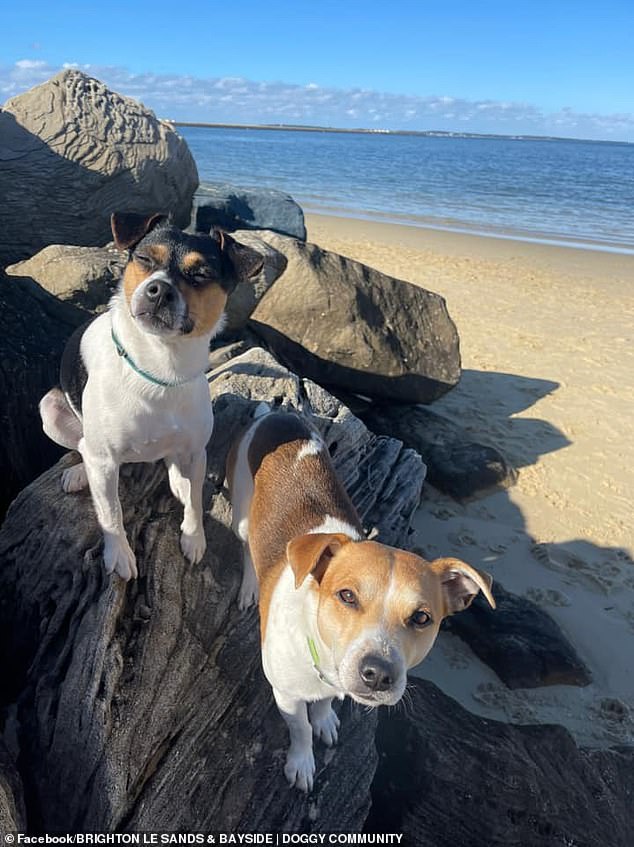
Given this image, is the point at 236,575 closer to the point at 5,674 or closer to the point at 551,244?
the point at 5,674

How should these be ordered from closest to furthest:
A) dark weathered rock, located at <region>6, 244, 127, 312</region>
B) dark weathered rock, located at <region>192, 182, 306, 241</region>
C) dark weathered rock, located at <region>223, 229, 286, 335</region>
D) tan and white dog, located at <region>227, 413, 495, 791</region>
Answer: tan and white dog, located at <region>227, 413, 495, 791</region>
dark weathered rock, located at <region>6, 244, 127, 312</region>
dark weathered rock, located at <region>223, 229, 286, 335</region>
dark weathered rock, located at <region>192, 182, 306, 241</region>

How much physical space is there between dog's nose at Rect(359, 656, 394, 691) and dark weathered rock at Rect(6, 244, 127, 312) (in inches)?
183

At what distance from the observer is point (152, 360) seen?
134 inches

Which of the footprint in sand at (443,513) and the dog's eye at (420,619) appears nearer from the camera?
the dog's eye at (420,619)

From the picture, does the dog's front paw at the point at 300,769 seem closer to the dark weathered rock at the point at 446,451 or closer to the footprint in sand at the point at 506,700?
the footprint in sand at the point at 506,700

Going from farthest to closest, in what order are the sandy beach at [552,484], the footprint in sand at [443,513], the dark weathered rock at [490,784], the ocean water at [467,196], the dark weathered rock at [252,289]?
the ocean water at [467,196] < the dark weathered rock at [252,289] < the footprint in sand at [443,513] < the sandy beach at [552,484] < the dark weathered rock at [490,784]

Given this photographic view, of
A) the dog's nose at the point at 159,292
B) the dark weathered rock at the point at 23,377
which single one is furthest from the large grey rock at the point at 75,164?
the dog's nose at the point at 159,292

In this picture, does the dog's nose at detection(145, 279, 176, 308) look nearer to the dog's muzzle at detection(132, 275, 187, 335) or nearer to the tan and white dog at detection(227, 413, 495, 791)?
the dog's muzzle at detection(132, 275, 187, 335)

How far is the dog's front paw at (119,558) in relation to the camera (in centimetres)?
350

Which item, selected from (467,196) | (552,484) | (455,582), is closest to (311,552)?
(455,582)

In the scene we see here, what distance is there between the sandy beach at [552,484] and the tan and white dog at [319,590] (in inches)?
70.2

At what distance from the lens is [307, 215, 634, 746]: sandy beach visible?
183 inches

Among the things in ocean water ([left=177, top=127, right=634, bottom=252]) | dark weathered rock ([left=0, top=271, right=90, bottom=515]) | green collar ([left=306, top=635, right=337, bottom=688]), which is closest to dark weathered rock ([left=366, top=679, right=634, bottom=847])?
green collar ([left=306, top=635, right=337, bottom=688])

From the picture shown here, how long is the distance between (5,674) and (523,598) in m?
3.78
